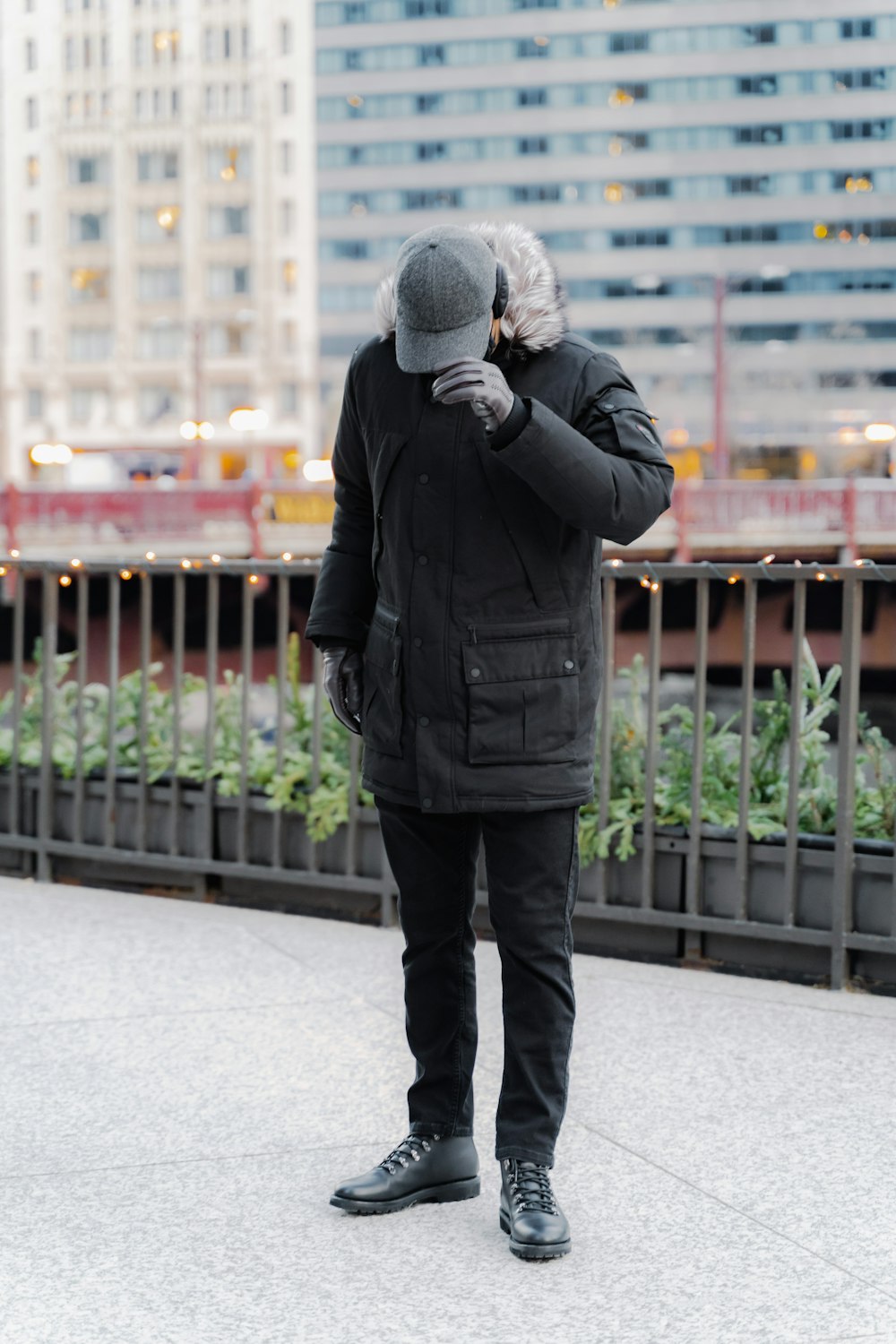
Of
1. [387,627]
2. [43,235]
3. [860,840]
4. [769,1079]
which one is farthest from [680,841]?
[43,235]

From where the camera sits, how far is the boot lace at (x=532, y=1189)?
2895 mm

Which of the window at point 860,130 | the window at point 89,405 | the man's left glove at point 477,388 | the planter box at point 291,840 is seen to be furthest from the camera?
the window at point 860,130

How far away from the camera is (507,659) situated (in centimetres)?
289

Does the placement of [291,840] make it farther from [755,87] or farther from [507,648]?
[755,87]

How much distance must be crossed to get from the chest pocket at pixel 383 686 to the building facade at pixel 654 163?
86.4m

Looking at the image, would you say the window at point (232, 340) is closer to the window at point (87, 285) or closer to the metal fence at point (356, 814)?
the window at point (87, 285)

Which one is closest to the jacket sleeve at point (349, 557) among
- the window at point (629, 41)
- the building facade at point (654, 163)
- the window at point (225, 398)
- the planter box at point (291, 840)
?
the planter box at point (291, 840)

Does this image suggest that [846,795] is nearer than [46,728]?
Yes

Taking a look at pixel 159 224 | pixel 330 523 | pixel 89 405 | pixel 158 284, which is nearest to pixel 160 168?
pixel 159 224

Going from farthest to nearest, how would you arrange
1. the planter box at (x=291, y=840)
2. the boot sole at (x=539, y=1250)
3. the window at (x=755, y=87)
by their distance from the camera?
the window at (x=755, y=87)
the planter box at (x=291, y=840)
the boot sole at (x=539, y=1250)

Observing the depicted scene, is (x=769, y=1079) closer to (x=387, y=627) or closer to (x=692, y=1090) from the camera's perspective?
(x=692, y=1090)

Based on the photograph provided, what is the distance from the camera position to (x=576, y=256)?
309 feet

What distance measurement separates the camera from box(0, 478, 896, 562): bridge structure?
27.4 meters

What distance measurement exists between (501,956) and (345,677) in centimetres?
60
